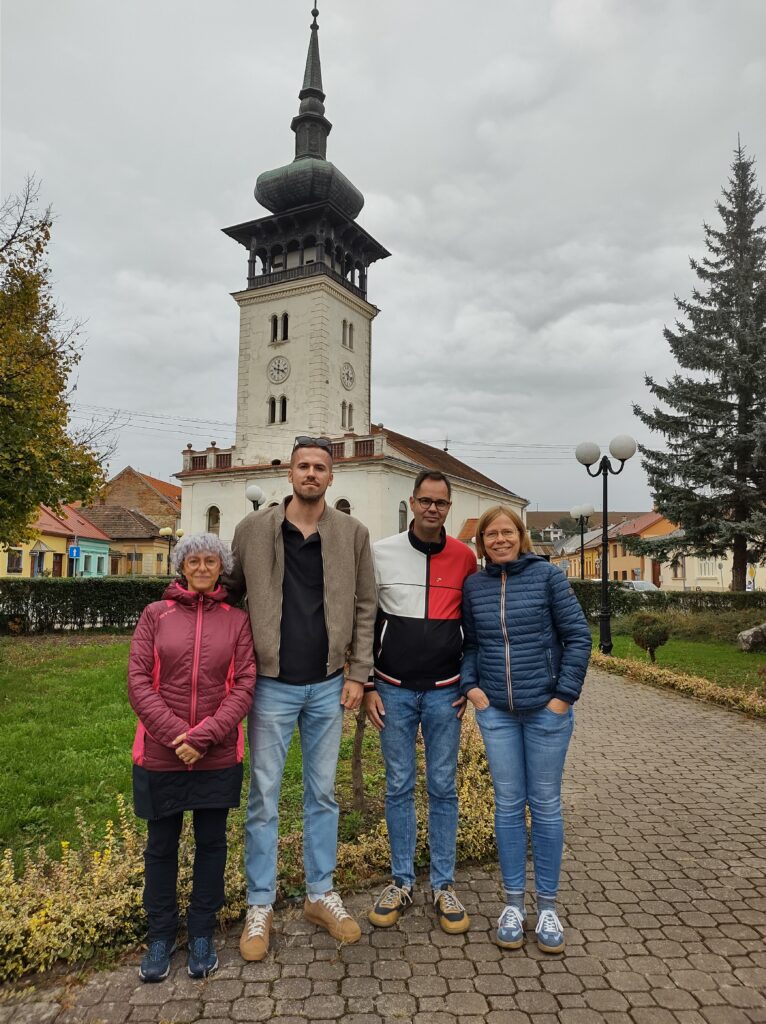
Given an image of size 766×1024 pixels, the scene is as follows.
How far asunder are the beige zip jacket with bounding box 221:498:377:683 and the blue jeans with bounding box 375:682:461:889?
1.06ft

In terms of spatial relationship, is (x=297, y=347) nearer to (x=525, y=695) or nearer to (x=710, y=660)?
(x=710, y=660)

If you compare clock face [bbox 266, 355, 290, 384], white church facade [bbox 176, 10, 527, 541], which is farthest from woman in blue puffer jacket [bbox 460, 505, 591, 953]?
clock face [bbox 266, 355, 290, 384]

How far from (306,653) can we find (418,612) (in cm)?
68

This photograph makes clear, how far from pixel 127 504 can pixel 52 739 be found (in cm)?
5247

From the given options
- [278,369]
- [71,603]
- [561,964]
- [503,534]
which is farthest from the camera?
[278,369]

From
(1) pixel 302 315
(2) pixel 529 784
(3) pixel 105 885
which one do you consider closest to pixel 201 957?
(3) pixel 105 885

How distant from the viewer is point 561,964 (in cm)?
320

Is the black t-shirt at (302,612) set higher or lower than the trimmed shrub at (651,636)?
higher

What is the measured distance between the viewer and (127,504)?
2218 inches

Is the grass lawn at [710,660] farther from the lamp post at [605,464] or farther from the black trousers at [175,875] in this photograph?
the black trousers at [175,875]

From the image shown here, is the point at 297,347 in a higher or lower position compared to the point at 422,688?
higher

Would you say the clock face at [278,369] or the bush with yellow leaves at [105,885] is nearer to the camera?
the bush with yellow leaves at [105,885]

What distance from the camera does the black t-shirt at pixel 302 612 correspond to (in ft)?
11.5

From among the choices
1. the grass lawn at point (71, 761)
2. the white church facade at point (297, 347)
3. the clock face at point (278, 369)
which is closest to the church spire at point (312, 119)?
the white church facade at point (297, 347)
